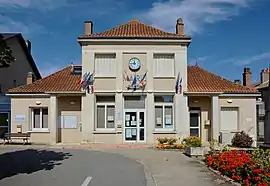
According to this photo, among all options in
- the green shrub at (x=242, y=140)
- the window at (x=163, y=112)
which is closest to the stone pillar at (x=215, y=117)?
the green shrub at (x=242, y=140)

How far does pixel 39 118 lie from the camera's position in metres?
28.7

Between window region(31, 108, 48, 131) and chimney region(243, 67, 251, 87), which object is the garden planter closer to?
window region(31, 108, 48, 131)

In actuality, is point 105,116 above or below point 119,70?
below

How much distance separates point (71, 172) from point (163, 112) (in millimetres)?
15422

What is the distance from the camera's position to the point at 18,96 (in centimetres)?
2844

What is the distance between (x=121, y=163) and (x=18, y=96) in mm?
14743

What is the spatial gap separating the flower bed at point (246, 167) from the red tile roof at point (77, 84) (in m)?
15.4

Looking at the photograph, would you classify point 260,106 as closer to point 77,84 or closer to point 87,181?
point 77,84

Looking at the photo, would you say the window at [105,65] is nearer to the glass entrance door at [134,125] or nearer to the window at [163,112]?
the glass entrance door at [134,125]

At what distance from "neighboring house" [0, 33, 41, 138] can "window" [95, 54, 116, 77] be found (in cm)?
734

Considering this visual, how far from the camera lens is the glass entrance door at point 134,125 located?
90.6 feet

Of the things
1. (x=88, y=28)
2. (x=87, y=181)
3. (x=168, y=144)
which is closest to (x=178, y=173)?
(x=87, y=181)

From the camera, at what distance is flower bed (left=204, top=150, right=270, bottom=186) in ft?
32.2

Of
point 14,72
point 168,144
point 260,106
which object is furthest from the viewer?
point 14,72
